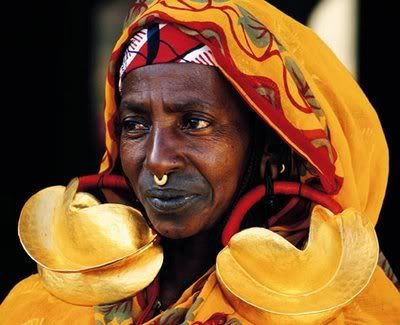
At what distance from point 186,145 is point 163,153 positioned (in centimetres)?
7

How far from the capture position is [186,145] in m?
3.03

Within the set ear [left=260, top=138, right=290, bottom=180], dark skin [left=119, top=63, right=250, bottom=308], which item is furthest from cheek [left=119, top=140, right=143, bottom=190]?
ear [left=260, top=138, right=290, bottom=180]

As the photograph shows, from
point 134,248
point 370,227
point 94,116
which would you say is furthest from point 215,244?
point 94,116

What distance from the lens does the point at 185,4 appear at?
3.06m

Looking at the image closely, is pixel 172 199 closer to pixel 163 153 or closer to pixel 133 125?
pixel 163 153

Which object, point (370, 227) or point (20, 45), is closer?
point (370, 227)

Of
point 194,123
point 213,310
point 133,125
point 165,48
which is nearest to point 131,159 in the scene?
point 133,125

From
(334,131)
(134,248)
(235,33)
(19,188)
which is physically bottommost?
(19,188)

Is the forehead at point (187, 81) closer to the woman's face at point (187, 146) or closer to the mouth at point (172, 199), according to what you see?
the woman's face at point (187, 146)

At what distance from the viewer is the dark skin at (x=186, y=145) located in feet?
9.89

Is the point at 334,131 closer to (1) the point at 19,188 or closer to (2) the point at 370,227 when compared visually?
(2) the point at 370,227

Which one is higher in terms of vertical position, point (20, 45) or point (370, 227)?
point (370, 227)

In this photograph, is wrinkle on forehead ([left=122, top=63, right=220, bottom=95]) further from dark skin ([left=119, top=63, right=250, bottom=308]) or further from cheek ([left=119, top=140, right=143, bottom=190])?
cheek ([left=119, top=140, right=143, bottom=190])

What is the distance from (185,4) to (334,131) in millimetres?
512
